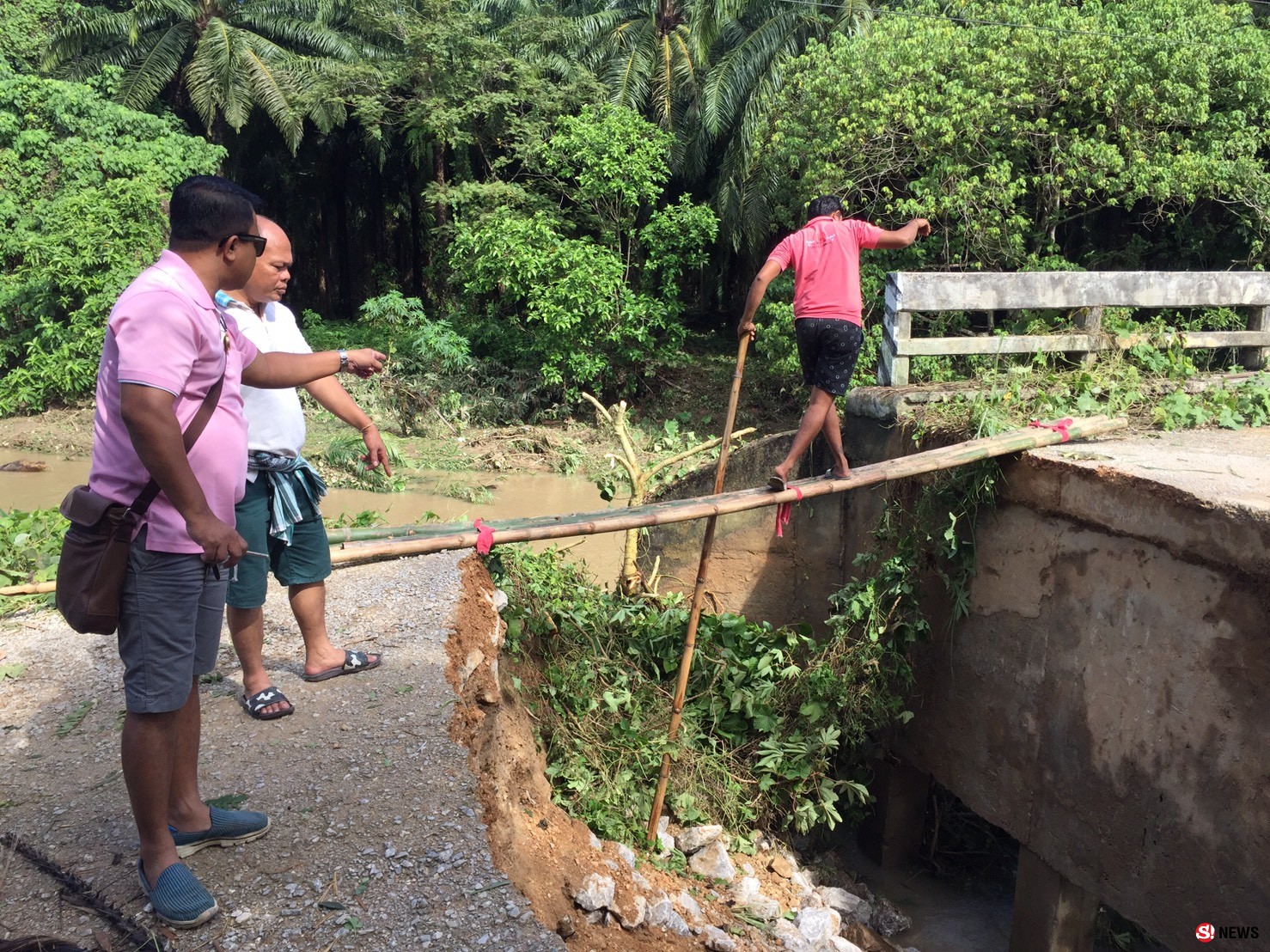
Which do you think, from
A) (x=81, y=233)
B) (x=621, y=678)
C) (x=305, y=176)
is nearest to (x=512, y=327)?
(x=81, y=233)

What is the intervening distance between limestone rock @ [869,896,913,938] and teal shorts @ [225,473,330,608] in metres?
3.52

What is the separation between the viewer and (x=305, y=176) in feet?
83.9

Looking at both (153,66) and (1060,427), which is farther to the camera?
(153,66)

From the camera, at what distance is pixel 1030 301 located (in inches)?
248

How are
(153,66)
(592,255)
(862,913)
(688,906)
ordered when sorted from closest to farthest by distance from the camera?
(688,906), (862,913), (592,255), (153,66)

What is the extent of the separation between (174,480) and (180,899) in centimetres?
107

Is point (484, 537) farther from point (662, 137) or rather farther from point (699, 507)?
point (662, 137)

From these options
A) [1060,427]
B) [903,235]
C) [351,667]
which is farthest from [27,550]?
[1060,427]

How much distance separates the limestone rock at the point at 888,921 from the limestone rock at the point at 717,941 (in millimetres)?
1724

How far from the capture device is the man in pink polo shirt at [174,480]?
236 cm

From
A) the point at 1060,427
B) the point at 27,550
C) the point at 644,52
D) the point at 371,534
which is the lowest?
the point at 27,550

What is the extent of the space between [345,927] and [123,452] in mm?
1356

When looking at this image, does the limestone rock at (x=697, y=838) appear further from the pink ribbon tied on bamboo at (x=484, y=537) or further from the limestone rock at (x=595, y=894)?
the pink ribbon tied on bamboo at (x=484, y=537)

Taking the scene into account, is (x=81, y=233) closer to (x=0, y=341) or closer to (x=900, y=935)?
(x=0, y=341)
